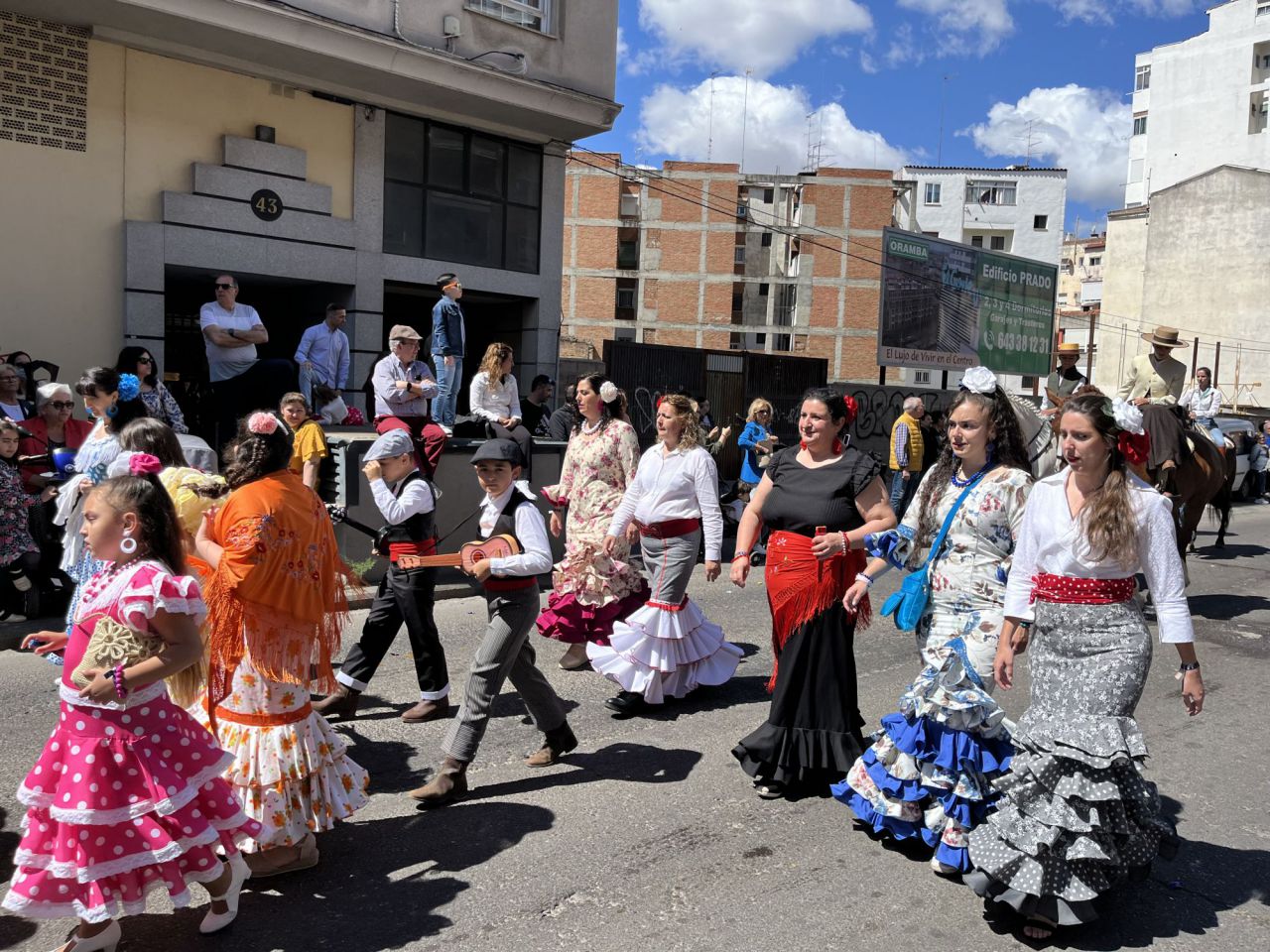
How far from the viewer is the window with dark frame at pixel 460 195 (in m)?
15.4

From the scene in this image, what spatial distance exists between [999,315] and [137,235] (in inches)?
876

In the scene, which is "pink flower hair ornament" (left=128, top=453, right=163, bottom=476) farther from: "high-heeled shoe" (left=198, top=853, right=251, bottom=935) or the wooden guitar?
the wooden guitar

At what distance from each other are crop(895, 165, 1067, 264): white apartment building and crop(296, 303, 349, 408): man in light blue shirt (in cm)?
6806

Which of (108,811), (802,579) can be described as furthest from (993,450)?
(108,811)

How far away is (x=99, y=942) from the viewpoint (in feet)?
10.9

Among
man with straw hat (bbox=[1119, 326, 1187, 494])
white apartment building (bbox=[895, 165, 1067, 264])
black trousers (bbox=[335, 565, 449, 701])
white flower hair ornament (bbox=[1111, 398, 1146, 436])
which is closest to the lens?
white flower hair ornament (bbox=[1111, 398, 1146, 436])

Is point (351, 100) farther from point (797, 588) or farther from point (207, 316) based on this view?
point (797, 588)

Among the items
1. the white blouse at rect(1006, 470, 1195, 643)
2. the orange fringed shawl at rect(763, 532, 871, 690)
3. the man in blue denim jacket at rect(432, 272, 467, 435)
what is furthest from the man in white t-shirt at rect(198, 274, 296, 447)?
the white blouse at rect(1006, 470, 1195, 643)

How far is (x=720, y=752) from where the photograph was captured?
5734 mm

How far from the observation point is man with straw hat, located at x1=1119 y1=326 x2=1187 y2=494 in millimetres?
9891

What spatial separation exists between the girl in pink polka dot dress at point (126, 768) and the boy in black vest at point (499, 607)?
1449 millimetres

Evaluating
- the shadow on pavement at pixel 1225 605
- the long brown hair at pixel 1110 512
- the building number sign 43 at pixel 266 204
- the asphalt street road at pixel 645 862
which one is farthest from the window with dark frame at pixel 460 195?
the long brown hair at pixel 1110 512

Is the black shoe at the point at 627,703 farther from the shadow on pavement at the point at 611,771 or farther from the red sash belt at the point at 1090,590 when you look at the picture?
the red sash belt at the point at 1090,590

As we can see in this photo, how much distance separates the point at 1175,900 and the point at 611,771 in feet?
8.55
